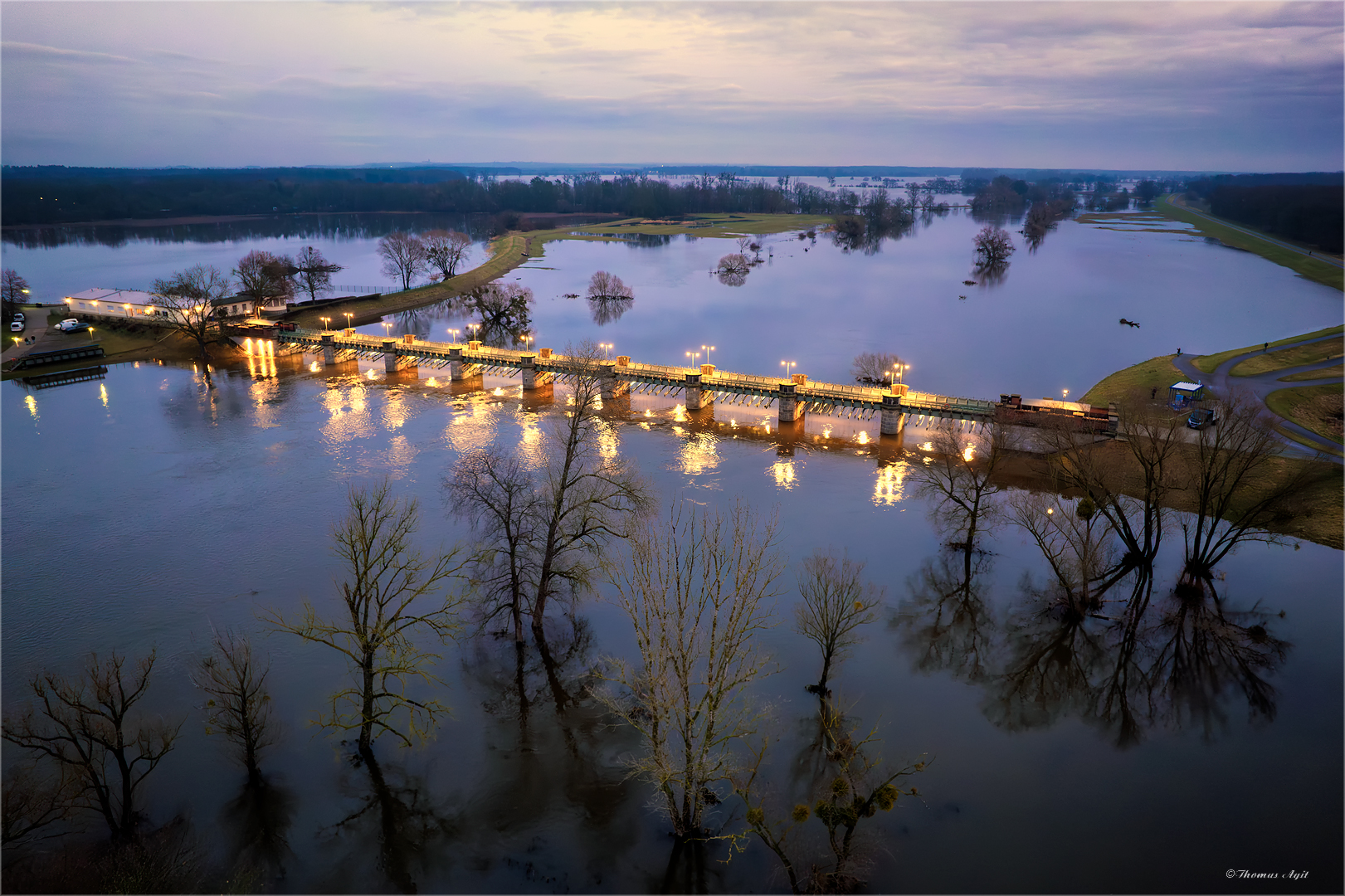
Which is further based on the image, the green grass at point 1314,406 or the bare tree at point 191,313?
the bare tree at point 191,313

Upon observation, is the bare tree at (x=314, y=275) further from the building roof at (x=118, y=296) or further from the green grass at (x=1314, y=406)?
the green grass at (x=1314, y=406)

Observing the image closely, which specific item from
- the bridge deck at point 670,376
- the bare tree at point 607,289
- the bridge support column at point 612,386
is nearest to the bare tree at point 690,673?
the bridge deck at point 670,376

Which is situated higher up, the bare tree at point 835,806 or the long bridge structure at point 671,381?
the long bridge structure at point 671,381

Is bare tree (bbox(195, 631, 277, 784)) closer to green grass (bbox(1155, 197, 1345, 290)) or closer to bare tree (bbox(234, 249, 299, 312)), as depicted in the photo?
bare tree (bbox(234, 249, 299, 312))

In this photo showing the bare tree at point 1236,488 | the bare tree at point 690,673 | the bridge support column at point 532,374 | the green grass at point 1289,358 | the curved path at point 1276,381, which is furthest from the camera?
the bridge support column at point 532,374

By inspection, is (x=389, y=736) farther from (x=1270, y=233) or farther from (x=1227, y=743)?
(x=1270, y=233)

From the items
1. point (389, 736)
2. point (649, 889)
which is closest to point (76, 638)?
point (389, 736)
